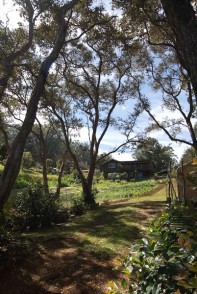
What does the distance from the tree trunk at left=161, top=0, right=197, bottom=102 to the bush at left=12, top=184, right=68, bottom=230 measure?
921 centimetres

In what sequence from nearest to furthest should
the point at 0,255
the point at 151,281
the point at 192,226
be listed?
the point at 151,281 < the point at 192,226 < the point at 0,255

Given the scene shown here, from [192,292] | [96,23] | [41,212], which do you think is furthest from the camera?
[96,23]

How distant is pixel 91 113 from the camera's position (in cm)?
2248

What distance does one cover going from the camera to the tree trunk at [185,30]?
3707mm

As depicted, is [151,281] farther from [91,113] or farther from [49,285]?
[91,113]

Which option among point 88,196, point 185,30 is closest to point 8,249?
point 185,30

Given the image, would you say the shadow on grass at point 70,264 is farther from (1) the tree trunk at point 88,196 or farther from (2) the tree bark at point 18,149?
(1) the tree trunk at point 88,196

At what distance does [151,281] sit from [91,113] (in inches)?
812

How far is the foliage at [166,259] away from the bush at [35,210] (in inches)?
372

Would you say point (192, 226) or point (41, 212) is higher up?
point (192, 226)

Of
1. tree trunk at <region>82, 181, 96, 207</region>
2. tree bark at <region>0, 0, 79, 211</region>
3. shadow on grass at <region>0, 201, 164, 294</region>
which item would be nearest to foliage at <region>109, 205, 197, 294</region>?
shadow on grass at <region>0, 201, 164, 294</region>

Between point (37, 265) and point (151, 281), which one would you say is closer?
point (151, 281)

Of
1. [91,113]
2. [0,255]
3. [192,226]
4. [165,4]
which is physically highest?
[91,113]

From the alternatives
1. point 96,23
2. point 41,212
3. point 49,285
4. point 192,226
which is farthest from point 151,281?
point 96,23
